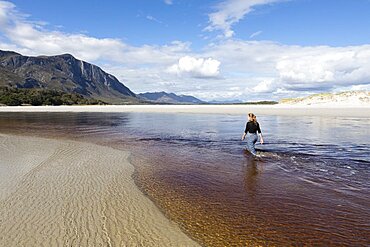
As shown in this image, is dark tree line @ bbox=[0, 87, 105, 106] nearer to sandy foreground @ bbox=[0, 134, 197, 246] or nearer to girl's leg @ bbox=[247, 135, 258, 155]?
sandy foreground @ bbox=[0, 134, 197, 246]

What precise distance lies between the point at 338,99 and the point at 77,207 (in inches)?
2996

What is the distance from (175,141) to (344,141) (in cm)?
1232

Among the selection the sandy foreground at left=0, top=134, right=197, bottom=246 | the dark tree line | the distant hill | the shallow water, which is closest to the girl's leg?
the shallow water

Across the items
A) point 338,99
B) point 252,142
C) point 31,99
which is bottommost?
point 252,142

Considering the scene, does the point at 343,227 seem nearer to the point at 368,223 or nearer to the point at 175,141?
the point at 368,223

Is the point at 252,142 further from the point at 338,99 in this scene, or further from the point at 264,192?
the point at 338,99

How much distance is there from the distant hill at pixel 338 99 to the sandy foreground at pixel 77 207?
67050 millimetres

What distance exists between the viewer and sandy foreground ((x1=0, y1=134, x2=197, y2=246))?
249 inches

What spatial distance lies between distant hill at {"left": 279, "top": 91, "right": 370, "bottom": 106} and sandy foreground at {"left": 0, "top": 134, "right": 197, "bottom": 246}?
220 ft

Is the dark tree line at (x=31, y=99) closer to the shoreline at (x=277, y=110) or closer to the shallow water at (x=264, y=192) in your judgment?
the shoreline at (x=277, y=110)

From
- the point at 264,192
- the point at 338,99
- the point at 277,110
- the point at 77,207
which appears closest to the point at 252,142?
the point at 264,192

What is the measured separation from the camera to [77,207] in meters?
8.16

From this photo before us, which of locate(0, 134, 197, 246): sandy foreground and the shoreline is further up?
the shoreline

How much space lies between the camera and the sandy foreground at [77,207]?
20.8 ft
